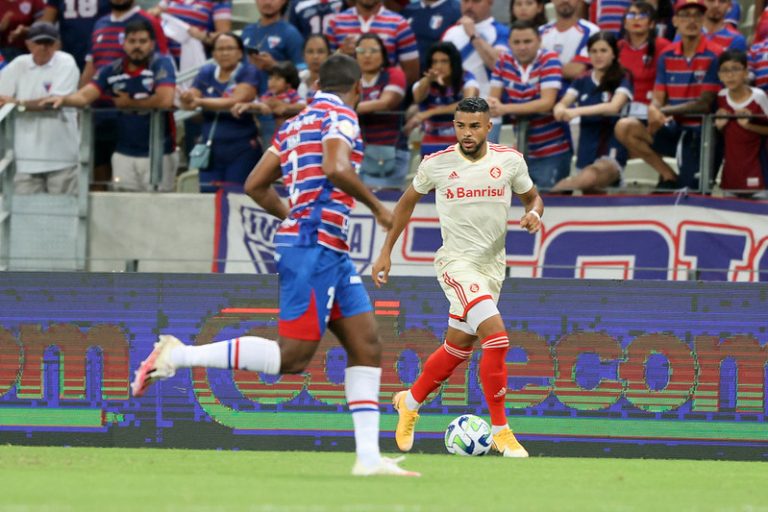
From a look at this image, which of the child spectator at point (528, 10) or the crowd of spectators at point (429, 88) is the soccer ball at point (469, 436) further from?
the child spectator at point (528, 10)

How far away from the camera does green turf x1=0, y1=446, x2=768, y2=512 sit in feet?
23.0

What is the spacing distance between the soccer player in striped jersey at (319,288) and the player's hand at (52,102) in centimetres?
659

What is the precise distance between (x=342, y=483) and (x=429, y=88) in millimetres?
6818

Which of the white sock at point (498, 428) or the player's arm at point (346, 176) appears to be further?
the white sock at point (498, 428)

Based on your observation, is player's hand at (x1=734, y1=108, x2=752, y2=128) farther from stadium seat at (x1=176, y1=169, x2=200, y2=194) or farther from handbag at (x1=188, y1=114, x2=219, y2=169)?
stadium seat at (x1=176, y1=169, x2=200, y2=194)

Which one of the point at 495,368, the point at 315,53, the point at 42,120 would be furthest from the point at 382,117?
the point at 495,368

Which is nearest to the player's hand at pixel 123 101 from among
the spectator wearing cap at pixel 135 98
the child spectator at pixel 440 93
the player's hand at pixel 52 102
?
the spectator wearing cap at pixel 135 98

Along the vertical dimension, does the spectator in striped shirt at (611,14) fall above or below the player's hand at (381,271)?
above

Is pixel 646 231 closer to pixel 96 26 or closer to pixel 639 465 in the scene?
pixel 639 465

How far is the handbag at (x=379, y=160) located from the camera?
14.3 m

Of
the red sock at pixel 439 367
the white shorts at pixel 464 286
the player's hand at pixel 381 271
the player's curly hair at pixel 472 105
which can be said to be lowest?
the red sock at pixel 439 367

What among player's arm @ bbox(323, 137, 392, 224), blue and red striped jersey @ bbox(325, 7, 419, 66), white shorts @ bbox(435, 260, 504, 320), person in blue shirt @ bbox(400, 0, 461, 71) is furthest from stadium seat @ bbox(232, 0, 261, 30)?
player's arm @ bbox(323, 137, 392, 224)

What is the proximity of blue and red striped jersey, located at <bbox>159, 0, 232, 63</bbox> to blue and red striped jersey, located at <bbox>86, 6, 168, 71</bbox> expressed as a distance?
1343mm

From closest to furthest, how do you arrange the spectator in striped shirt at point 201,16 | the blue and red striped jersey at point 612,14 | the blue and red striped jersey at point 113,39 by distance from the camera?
the blue and red striped jersey at point 113,39, the blue and red striped jersey at point 612,14, the spectator in striped shirt at point 201,16
